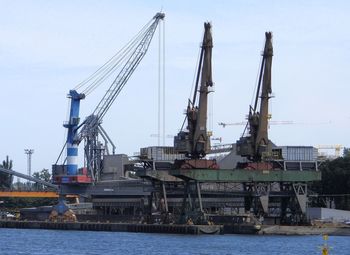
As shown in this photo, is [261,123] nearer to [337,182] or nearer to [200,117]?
[200,117]

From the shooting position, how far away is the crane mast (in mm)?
125062

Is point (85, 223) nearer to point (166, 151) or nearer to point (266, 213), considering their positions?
point (166, 151)

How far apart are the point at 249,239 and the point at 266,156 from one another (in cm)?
1978

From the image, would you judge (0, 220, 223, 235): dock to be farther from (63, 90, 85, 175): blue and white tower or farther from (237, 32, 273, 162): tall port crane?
(63, 90, 85, 175): blue and white tower

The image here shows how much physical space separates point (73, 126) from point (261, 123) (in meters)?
60.7

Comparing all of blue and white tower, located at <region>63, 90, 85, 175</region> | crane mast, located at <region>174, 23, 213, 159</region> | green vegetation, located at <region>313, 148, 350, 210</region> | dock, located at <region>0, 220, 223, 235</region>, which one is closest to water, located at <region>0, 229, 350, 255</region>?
dock, located at <region>0, 220, 223, 235</region>

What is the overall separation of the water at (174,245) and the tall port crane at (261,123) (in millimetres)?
13057

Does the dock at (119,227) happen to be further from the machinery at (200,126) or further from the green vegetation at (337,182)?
the green vegetation at (337,182)

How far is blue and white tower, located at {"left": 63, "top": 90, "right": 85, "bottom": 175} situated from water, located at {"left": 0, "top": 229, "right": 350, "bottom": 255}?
6373cm

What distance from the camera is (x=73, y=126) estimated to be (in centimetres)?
18300

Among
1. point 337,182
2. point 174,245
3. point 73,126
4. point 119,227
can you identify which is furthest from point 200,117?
point 73,126

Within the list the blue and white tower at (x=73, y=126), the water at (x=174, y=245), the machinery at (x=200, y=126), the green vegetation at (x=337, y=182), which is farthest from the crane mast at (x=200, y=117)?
the blue and white tower at (x=73, y=126)

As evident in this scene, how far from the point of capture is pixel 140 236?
390 ft

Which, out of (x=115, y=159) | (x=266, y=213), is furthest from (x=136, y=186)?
(x=266, y=213)
